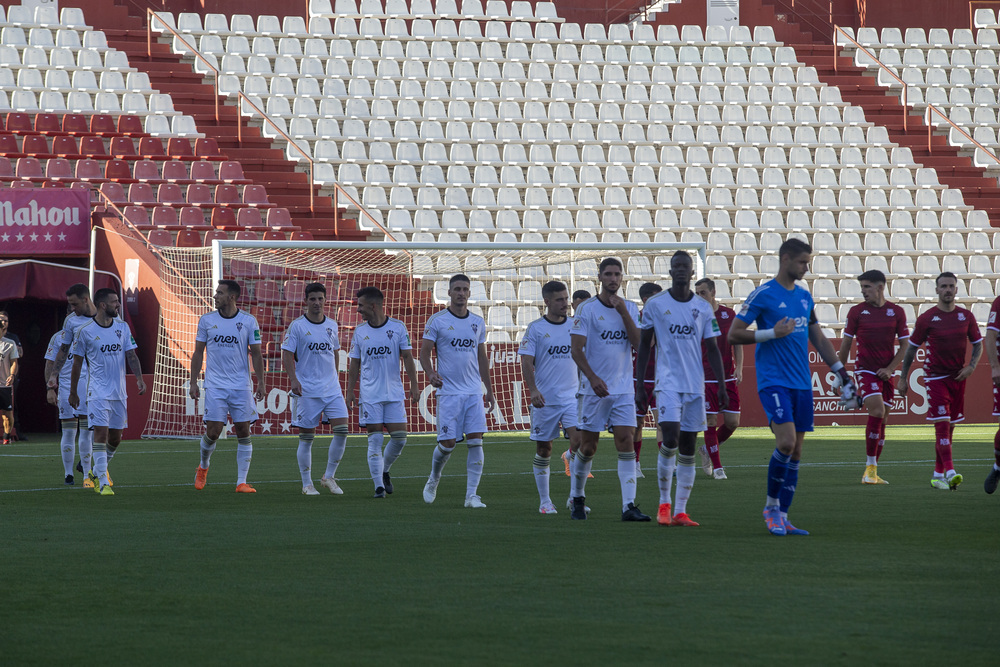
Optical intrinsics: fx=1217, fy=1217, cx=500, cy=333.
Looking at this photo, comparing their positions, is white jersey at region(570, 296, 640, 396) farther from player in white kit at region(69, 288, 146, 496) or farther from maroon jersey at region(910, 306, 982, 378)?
player in white kit at region(69, 288, 146, 496)

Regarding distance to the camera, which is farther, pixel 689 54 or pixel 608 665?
pixel 689 54

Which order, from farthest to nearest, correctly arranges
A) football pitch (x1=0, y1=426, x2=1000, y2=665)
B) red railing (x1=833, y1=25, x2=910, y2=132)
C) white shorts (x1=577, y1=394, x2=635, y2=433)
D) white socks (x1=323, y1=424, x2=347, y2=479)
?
red railing (x1=833, y1=25, x2=910, y2=132)
white socks (x1=323, y1=424, x2=347, y2=479)
white shorts (x1=577, y1=394, x2=635, y2=433)
football pitch (x1=0, y1=426, x2=1000, y2=665)

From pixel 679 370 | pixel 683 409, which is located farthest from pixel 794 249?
pixel 683 409

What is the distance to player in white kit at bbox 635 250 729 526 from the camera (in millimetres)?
9180

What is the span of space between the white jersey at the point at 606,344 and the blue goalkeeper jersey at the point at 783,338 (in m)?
1.42

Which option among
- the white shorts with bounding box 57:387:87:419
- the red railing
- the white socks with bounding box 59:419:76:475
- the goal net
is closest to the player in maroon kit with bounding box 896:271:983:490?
the goal net

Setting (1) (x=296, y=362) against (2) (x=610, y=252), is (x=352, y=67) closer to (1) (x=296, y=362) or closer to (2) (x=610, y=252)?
(2) (x=610, y=252)

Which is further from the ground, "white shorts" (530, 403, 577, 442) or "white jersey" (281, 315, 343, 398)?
"white jersey" (281, 315, 343, 398)

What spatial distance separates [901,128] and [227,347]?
930 inches

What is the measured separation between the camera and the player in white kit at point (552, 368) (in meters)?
10.9

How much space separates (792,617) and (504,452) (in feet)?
43.5

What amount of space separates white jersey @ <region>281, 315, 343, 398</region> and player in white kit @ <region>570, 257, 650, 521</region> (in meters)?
3.74

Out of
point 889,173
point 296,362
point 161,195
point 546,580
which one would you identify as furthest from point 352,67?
point 546,580

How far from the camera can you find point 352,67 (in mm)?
29984
